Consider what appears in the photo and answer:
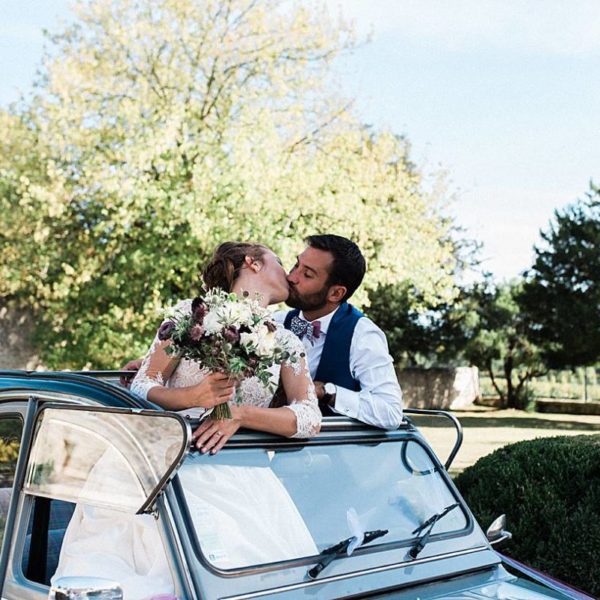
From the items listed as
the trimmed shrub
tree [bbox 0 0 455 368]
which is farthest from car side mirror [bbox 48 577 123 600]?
tree [bbox 0 0 455 368]

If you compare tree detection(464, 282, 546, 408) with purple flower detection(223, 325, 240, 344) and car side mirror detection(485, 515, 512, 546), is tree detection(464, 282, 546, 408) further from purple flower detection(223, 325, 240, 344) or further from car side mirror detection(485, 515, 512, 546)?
purple flower detection(223, 325, 240, 344)

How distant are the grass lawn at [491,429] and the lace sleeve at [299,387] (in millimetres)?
11303

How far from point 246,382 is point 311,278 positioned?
2.84ft

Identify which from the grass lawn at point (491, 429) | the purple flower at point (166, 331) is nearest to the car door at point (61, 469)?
the purple flower at point (166, 331)

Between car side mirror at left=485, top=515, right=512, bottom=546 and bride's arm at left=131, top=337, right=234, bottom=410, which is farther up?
bride's arm at left=131, top=337, right=234, bottom=410

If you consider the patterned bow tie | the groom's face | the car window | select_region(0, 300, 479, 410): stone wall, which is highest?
the groom's face

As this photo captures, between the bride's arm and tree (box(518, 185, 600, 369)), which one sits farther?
tree (box(518, 185, 600, 369))

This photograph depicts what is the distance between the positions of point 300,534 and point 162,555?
1.54 feet

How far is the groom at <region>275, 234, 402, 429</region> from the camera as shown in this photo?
412cm

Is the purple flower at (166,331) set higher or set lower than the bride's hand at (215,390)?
higher

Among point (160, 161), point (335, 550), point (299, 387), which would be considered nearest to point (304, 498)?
point (335, 550)

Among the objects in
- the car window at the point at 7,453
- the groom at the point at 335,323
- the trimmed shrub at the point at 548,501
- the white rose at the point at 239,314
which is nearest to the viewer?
the white rose at the point at 239,314

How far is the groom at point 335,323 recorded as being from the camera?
13.5 ft

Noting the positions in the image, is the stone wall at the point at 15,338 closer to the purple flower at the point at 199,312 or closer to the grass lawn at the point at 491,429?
the grass lawn at the point at 491,429
